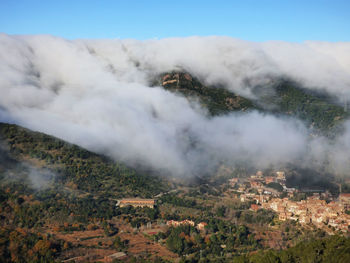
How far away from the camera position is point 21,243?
27.8m

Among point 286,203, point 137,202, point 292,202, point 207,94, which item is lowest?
point 137,202

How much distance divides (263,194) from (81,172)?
58.4ft

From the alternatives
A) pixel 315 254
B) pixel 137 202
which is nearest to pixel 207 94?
pixel 137 202

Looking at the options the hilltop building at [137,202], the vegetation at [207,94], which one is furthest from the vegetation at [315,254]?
the vegetation at [207,94]

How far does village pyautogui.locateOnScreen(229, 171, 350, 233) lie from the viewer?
34.9 meters

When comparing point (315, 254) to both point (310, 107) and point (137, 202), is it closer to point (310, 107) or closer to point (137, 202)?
point (137, 202)

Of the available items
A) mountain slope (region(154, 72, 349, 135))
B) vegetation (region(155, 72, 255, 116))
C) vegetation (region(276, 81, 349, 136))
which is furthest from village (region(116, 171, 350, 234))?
vegetation (region(155, 72, 255, 116))

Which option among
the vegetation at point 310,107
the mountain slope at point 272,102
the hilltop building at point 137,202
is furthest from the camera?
the mountain slope at point 272,102

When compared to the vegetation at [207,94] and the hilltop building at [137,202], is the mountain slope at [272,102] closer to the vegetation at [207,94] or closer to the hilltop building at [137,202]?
the vegetation at [207,94]

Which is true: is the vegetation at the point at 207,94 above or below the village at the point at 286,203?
above

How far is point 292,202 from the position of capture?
131 feet

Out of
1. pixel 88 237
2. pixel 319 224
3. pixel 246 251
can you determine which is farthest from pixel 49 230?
pixel 319 224

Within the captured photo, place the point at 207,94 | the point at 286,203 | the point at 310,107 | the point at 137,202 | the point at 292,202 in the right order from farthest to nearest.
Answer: the point at 207,94 → the point at 310,107 → the point at 292,202 → the point at 286,203 → the point at 137,202

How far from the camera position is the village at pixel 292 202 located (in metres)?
34.9
